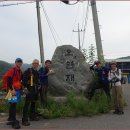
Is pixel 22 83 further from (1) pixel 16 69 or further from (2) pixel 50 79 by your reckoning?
(2) pixel 50 79

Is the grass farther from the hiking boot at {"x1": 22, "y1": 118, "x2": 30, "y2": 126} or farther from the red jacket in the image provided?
the red jacket

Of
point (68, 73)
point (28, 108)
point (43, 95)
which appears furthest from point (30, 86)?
point (68, 73)

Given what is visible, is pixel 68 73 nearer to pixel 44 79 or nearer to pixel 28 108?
pixel 44 79

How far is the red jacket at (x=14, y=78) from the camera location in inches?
352

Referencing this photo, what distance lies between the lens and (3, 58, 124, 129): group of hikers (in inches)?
357

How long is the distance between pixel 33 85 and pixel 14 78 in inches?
23.2

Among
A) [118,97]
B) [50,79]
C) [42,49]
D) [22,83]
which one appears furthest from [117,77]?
[42,49]

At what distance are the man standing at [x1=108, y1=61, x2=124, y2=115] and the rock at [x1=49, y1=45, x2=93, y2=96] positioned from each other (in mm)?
1041

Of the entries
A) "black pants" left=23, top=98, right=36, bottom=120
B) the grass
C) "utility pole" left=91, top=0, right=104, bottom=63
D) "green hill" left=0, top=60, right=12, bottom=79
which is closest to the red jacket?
"black pants" left=23, top=98, right=36, bottom=120

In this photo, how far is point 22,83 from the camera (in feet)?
30.5

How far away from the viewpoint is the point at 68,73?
1169cm

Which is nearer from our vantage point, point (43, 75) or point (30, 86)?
point (30, 86)

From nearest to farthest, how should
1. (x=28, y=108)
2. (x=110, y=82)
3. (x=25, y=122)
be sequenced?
(x=25, y=122) < (x=28, y=108) < (x=110, y=82)

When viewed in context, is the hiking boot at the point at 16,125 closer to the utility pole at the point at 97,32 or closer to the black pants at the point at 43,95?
the black pants at the point at 43,95
